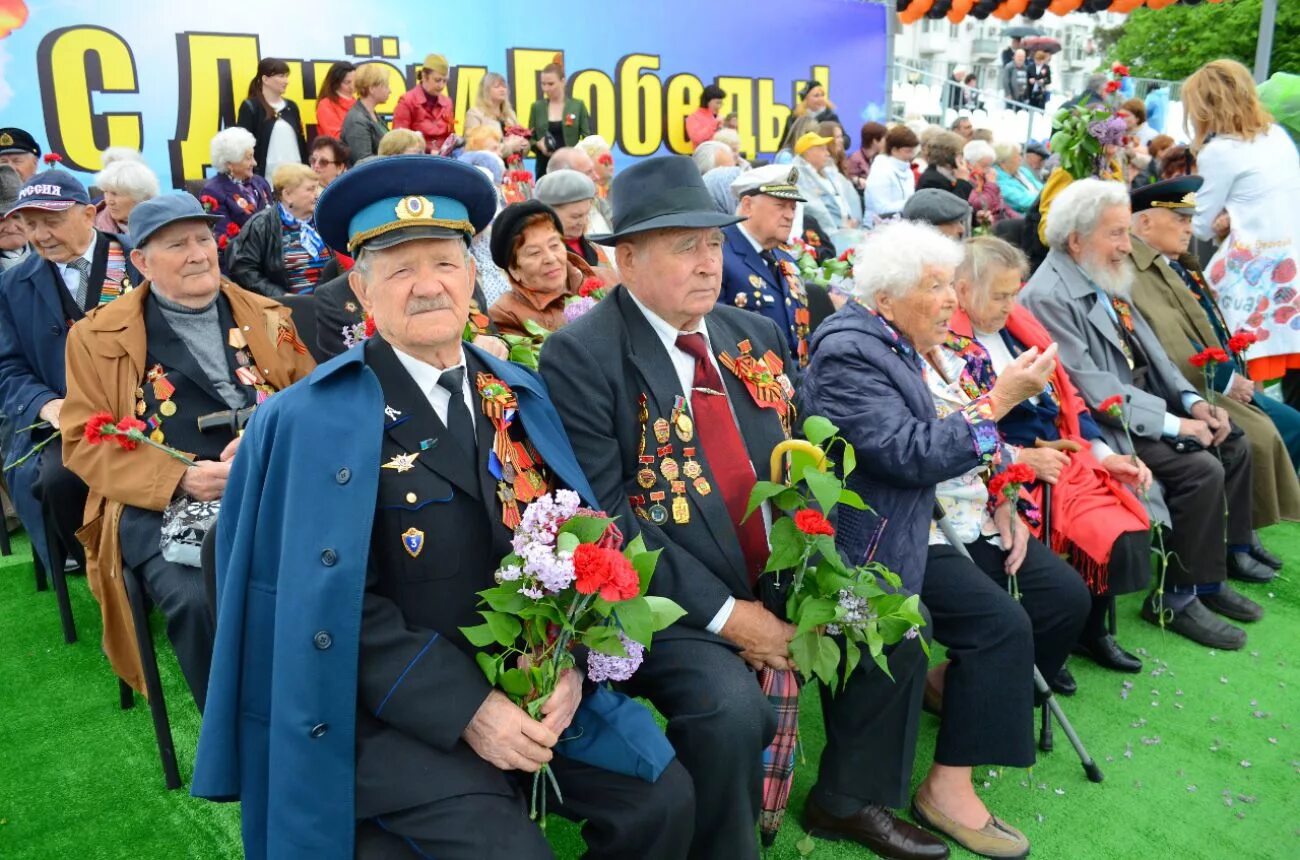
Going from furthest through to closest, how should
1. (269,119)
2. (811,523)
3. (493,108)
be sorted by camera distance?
(493,108) < (269,119) < (811,523)

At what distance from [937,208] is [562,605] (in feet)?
10.7

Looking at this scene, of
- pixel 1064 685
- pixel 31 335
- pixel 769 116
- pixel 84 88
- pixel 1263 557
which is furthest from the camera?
pixel 769 116

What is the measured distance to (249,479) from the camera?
2.14 metres

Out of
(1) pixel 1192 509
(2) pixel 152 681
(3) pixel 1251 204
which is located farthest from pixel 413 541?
(3) pixel 1251 204

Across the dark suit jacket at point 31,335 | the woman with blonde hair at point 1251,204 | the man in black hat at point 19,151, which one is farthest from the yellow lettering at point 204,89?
the woman with blonde hair at point 1251,204

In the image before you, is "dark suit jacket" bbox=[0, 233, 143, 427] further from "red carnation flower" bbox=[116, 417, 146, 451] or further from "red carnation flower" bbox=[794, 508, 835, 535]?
"red carnation flower" bbox=[794, 508, 835, 535]

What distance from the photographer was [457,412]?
7.63 ft

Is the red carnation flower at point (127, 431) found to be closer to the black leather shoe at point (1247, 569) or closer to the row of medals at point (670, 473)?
the row of medals at point (670, 473)

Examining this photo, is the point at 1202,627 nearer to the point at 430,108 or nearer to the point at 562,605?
the point at 562,605

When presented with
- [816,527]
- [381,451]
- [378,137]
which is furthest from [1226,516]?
[378,137]

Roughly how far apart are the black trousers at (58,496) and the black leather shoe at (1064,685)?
3786 mm

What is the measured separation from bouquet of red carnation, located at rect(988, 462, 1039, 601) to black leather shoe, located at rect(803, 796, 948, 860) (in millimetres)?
917

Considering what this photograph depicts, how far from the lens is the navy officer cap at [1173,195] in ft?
16.1

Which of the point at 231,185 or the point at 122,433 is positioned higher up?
the point at 231,185
